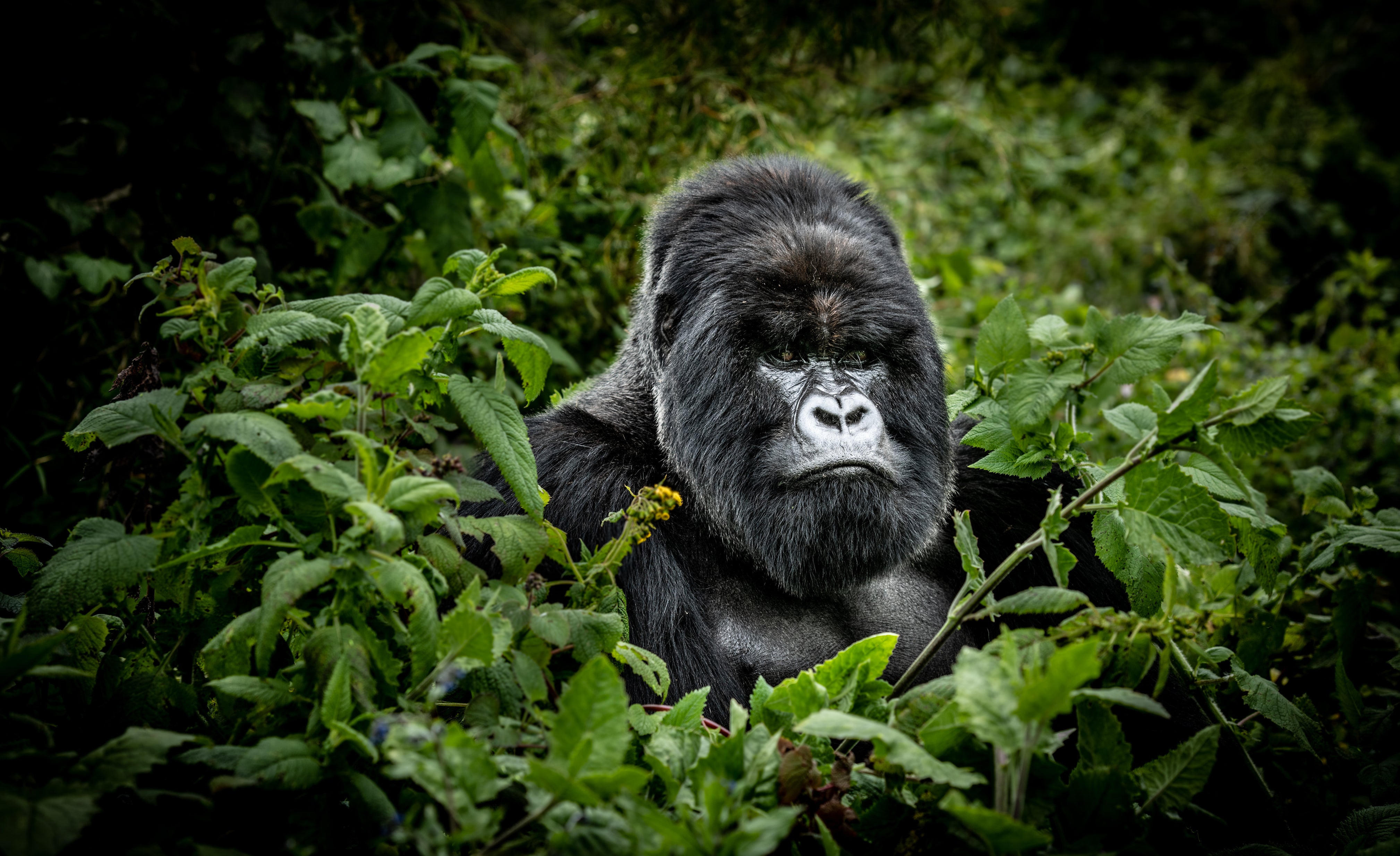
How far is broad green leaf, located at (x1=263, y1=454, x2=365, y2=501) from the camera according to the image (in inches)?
56.7

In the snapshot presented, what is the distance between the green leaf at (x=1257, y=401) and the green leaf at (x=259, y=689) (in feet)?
5.26

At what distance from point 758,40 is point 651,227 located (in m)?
2.10

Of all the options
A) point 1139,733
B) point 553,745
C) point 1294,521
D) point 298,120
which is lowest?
point 1139,733

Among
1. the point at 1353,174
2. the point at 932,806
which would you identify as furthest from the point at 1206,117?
the point at 932,806

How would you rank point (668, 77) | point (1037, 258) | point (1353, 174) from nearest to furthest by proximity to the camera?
point (668, 77)
point (1037, 258)
point (1353, 174)

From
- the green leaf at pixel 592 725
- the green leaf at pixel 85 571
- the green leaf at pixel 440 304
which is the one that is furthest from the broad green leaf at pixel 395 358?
the green leaf at pixel 592 725

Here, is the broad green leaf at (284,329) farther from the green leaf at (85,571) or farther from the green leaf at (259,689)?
the green leaf at (259,689)

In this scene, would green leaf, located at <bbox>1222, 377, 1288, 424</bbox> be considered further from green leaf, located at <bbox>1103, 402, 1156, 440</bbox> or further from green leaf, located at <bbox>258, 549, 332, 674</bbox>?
green leaf, located at <bbox>258, 549, 332, 674</bbox>

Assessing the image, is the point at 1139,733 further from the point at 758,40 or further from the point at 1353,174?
the point at 1353,174

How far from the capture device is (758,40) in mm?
4832

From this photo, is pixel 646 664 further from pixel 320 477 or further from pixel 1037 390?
pixel 1037 390

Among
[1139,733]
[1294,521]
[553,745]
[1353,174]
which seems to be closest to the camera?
[553,745]

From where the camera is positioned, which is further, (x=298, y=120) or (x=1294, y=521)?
(x=298, y=120)

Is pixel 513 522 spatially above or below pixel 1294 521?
above
